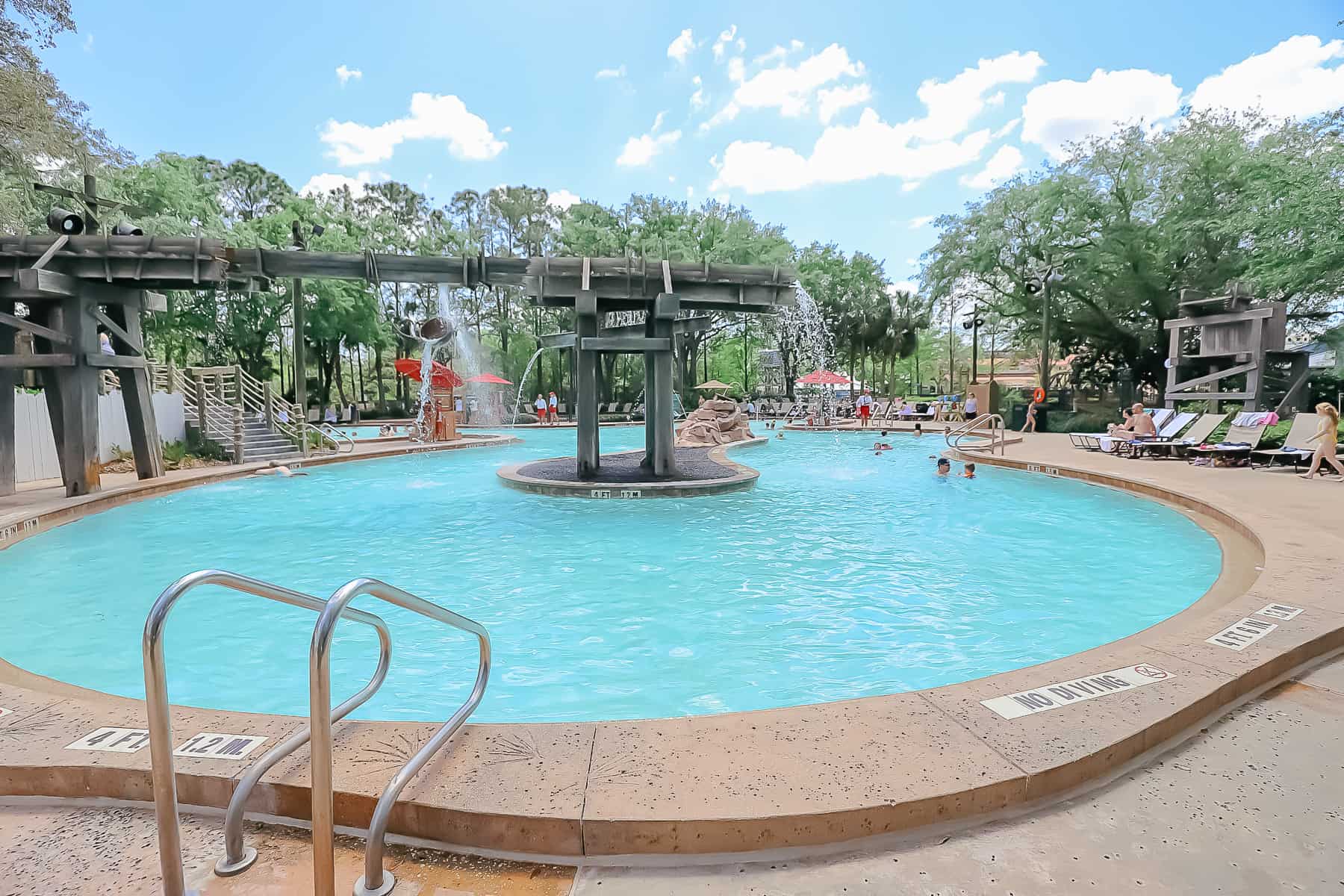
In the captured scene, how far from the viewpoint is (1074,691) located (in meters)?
3.34

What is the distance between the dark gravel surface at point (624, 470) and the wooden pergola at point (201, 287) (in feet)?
1.32

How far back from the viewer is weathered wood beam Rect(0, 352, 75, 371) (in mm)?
10547

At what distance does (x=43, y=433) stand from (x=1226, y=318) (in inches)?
1114

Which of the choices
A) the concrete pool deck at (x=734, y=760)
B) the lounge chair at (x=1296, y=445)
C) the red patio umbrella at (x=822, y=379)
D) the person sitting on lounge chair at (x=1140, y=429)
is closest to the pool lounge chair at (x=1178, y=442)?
the person sitting on lounge chair at (x=1140, y=429)

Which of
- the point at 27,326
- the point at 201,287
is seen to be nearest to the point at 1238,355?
the point at 201,287

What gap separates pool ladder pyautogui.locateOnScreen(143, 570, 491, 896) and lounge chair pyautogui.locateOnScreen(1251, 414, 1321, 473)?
16.7 m

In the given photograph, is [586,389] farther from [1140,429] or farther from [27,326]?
[1140,429]

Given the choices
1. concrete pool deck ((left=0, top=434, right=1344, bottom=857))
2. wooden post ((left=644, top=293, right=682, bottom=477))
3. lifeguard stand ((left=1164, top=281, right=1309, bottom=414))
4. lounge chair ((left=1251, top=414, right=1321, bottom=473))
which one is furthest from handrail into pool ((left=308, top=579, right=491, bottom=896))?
lifeguard stand ((left=1164, top=281, right=1309, bottom=414))

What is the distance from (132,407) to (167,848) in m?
14.2

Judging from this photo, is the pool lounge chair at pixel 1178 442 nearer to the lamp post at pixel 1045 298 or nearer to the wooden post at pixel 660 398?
the lamp post at pixel 1045 298

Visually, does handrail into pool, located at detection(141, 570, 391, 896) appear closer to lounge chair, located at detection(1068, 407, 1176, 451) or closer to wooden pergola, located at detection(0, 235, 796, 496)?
wooden pergola, located at detection(0, 235, 796, 496)

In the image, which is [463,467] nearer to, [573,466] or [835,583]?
[573,466]

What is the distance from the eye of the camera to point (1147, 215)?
2662 cm

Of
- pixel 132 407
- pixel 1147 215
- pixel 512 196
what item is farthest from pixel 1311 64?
pixel 512 196
